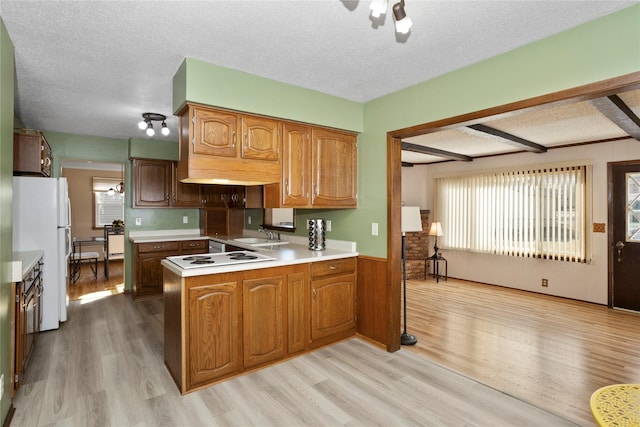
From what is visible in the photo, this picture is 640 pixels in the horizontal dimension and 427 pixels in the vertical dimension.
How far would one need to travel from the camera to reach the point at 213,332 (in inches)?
102

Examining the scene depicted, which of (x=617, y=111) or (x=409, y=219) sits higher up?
(x=617, y=111)

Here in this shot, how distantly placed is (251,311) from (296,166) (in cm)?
143

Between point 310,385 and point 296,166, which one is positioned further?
point 296,166

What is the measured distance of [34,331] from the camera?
316cm

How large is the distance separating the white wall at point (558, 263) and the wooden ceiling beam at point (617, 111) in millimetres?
1341

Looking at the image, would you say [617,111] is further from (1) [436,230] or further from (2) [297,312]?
(1) [436,230]

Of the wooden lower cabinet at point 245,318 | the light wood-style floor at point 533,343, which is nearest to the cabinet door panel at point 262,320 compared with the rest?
the wooden lower cabinet at point 245,318

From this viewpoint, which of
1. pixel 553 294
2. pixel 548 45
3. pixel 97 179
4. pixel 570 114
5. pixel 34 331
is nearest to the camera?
pixel 548 45

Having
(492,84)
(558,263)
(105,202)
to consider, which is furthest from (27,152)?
(558,263)

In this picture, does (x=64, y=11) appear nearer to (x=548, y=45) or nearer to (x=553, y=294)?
(x=548, y=45)

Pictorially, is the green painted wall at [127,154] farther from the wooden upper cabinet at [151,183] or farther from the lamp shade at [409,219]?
the lamp shade at [409,219]

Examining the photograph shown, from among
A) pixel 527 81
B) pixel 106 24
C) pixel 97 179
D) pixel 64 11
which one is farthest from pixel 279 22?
pixel 97 179

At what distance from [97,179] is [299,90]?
7.57 m

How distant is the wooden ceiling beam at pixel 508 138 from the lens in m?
3.91
